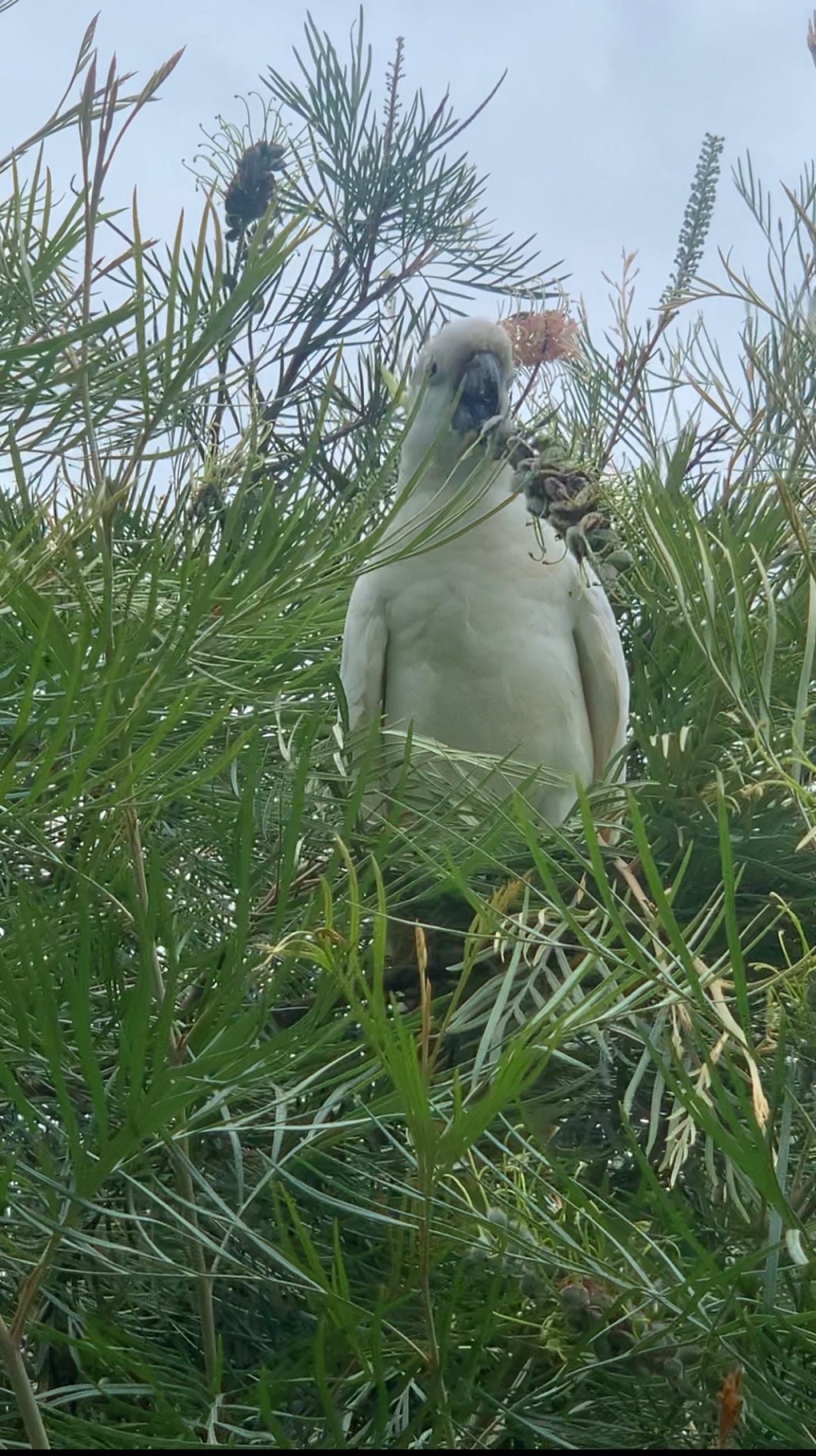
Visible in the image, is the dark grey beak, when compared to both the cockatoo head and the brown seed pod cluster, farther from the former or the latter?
the brown seed pod cluster

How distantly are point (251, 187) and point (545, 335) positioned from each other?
0.32 metres

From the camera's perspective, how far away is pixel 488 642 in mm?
1158

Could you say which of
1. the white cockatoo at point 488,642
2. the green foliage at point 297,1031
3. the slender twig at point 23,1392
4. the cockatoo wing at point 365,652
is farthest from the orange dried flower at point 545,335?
the slender twig at point 23,1392

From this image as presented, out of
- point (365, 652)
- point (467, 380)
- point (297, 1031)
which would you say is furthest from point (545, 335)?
point (297, 1031)

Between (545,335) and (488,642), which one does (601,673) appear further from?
(545,335)

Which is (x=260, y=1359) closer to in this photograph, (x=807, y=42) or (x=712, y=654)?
(x=712, y=654)

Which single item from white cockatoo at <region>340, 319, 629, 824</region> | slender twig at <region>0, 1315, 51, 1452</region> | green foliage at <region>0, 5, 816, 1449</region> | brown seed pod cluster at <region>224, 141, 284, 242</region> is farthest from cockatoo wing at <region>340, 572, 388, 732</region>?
slender twig at <region>0, 1315, 51, 1452</region>

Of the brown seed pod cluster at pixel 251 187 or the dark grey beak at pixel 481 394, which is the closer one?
the brown seed pod cluster at pixel 251 187

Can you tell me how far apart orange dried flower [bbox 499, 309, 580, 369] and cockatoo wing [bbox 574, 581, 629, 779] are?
0.83 feet

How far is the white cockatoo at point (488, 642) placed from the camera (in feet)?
3.79

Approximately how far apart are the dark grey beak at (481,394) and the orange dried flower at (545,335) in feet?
0.82

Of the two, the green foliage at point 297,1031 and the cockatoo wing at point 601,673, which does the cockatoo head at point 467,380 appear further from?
the green foliage at point 297,1031

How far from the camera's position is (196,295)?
32 cm

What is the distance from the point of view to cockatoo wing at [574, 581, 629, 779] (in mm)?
1164
